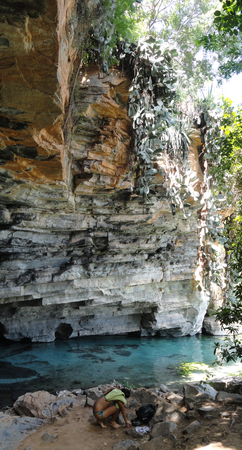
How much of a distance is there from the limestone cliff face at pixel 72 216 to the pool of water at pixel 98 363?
92 centimetres

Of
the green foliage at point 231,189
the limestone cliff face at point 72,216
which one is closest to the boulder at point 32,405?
the green foliage at point 231,189

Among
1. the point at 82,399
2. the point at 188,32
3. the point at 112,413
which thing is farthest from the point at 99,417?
the point at 188,32

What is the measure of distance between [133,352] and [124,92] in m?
8.99

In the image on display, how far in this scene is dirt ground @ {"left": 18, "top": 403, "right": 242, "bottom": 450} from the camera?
327cm

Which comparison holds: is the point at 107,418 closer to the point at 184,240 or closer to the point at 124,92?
the point at 124,92

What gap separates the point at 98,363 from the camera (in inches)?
361

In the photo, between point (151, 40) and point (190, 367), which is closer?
point (151, 40)

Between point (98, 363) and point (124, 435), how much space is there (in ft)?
17.0

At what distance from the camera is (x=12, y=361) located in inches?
359

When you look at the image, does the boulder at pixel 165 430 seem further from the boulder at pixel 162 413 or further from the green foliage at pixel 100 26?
the green foliage at pixel 100 26

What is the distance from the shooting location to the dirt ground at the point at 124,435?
327 centimetres

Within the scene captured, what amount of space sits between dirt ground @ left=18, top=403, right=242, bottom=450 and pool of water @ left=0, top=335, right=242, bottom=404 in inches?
97.0

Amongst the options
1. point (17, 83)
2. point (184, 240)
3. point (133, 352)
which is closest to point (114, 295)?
point (133, 352)

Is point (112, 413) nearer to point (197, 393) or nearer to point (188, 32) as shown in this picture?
point (197, 393)
